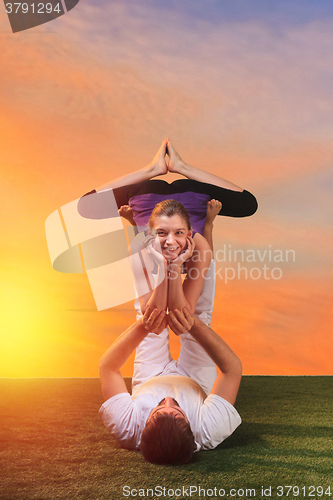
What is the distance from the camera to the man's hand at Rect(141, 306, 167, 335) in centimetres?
204

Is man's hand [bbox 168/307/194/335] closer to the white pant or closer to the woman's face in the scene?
the woman's face

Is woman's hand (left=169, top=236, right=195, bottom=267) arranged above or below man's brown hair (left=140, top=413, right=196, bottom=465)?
above

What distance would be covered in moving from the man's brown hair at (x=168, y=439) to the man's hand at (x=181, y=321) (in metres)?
0.50

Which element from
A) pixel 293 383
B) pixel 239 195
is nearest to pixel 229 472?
pixel 239 195

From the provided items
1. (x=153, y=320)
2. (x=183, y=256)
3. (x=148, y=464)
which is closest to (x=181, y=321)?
(x=153, y=320)

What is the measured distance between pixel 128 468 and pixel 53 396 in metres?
2.04

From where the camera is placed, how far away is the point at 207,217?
117 inches

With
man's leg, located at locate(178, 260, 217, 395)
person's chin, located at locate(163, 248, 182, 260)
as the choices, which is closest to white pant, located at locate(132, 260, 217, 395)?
man's leg, located at locate(178, 260, 217, 395)

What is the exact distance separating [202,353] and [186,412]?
2.21 ft

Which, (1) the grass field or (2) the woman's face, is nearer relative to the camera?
(1) the grass field

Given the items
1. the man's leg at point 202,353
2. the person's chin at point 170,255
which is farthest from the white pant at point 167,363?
the person's chin at point 170,255

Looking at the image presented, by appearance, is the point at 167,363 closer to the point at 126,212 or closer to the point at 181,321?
the point at 181,321

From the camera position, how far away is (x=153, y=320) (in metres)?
2.05

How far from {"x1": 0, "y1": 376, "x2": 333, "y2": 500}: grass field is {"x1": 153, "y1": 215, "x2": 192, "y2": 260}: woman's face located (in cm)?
107
